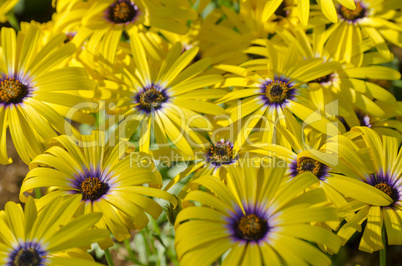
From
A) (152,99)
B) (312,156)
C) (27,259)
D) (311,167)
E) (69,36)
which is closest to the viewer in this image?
(27,259)

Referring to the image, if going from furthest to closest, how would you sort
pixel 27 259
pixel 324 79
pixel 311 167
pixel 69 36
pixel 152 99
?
pixel 69 36, pixel 324 79, pixel 152 99, pixel 311 167, pixel 27 259

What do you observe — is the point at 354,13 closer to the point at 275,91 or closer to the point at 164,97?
the point at 275,91

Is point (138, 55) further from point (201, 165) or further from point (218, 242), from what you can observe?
point (218, 242)

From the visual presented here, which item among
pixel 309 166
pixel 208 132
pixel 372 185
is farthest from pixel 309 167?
pixel 208 132

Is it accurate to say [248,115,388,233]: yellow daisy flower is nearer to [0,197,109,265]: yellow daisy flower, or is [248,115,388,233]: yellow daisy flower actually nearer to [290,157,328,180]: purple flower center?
[290,157,328,180]: purple flower center

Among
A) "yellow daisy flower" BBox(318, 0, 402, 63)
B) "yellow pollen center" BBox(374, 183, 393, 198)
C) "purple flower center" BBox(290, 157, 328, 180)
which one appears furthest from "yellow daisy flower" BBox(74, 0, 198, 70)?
"yellow pollen center" BBox(374, 183, 393, 198)

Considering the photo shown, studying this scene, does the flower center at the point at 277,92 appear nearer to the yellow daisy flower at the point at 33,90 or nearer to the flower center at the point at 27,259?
the yellow daisy flower at the point at 33,90
